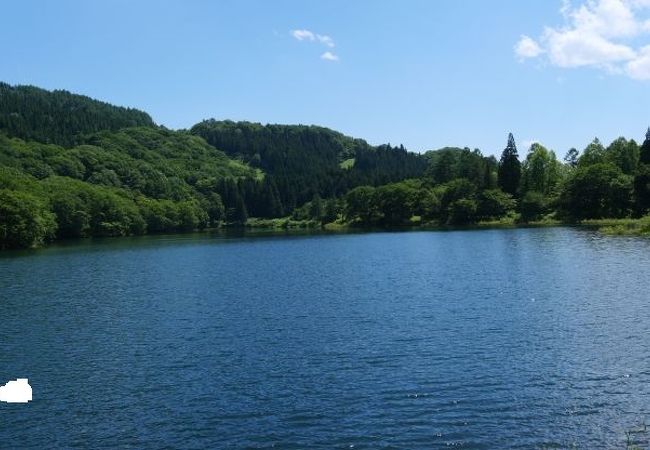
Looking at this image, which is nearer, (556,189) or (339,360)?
(339,360)

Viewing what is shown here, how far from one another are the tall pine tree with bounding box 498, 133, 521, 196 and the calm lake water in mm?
128996

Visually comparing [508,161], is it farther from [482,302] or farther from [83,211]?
[482,302]

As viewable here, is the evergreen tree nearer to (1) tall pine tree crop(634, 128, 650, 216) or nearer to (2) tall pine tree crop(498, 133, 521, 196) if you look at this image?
(1) tall pine tree crop(634, 128, 650, 216)

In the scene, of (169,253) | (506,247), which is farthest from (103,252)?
(506,247)

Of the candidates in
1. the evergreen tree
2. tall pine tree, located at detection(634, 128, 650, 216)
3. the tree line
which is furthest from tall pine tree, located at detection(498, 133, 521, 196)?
tall pine tree, located at detection(634, 128, 650, 216)

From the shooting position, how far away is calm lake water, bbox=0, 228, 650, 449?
75.4ft

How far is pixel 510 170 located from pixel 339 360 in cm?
17439

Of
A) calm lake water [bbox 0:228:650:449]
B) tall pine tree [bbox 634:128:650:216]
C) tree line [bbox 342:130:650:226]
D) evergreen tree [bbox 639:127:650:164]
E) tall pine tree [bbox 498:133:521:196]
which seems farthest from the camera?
tall pine tree [bbox 498:133:521:196]

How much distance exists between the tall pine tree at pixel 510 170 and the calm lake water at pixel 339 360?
12900 cm

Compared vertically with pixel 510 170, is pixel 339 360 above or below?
below

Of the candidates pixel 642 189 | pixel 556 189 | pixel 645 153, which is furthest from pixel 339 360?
pixel 556 189

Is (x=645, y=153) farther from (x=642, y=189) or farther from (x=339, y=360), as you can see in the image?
(x=339, y=360)

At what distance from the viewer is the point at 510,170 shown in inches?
7623

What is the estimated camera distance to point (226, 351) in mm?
35875
